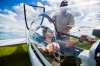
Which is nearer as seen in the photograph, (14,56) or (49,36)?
(49,36)

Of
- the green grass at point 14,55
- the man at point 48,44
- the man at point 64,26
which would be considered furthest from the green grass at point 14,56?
the man at point 64,26

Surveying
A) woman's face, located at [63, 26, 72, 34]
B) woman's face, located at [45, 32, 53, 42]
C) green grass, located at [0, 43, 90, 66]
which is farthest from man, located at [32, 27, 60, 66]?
green grass, located at [0, 43, 90, 66]

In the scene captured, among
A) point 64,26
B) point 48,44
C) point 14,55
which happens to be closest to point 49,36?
point 48,44

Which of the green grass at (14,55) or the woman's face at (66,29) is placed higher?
the woman's face at (66,29)

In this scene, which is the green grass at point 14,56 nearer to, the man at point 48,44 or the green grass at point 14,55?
the green grass at point 14,55

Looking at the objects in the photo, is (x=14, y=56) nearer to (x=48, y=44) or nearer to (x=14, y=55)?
(x=14, y=55)

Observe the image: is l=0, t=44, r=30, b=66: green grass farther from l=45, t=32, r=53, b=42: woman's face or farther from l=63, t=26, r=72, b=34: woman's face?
l=63, t=26, r=72, b=34: woman's face

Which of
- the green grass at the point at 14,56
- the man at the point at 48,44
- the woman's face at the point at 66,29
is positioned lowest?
the green grass at the point at 14,56

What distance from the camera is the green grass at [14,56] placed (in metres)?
2.28

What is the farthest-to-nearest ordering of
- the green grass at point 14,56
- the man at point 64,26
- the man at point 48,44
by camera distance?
the green grass at point 14,56, the man at point 48,44, the man at point 64,26

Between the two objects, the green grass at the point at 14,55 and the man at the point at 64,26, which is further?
the green grass at the point at 14,55

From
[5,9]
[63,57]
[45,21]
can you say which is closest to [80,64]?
[63,57]

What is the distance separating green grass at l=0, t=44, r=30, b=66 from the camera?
2.28m

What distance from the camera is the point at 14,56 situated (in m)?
2.33
